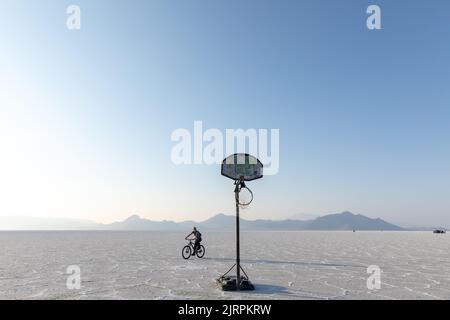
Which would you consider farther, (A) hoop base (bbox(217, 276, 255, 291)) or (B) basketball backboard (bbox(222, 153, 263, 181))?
(B) basketball backboard (bbox(222, 153, 263, 181))

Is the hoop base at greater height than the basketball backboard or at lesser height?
lesser

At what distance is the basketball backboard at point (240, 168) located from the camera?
10.5 m

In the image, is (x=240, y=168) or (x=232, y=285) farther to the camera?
(x=240, y=168)

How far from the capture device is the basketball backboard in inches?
414

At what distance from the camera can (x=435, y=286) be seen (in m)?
10.9

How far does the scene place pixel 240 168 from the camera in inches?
416

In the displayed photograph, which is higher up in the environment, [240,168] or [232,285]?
[240,168]

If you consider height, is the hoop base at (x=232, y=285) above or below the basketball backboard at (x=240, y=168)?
below
